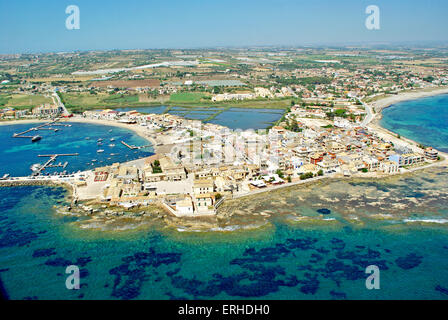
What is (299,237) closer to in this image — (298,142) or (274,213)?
(274,213)

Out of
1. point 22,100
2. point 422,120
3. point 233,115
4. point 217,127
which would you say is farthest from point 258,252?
point 22,100

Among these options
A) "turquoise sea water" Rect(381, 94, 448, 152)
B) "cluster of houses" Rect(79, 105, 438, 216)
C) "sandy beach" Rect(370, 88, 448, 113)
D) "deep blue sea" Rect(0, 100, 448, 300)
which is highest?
"sandy beach" Rect(370, 88, 448, 113)

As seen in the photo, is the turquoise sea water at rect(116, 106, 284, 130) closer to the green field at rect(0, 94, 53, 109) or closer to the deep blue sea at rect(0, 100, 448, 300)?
the green field at rect(0, 94, 53, 109)

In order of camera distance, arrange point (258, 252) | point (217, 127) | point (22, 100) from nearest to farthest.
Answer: point (258, 252), point (217, 127), point (22, 100)

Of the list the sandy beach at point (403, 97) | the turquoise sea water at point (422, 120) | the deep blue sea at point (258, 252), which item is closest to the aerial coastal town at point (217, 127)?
the sandy beach at point (403, 97)

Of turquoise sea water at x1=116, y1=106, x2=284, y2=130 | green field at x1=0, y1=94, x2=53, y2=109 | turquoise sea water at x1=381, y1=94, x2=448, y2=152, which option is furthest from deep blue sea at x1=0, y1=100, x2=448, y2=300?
green field at x1=0, y1=94, x2=53, y2=109

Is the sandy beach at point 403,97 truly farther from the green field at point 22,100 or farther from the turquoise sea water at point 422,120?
the green field at point 22,100

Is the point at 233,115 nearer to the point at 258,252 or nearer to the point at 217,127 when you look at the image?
the point at 217,127
